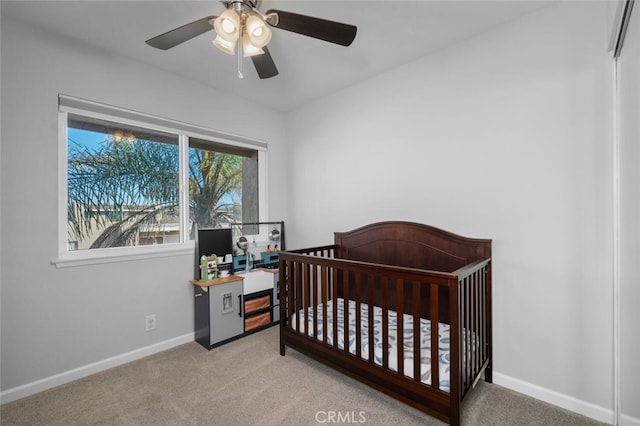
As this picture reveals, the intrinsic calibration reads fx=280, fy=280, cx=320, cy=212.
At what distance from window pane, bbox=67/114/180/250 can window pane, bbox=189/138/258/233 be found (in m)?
0.18

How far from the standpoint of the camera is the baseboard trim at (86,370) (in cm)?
181

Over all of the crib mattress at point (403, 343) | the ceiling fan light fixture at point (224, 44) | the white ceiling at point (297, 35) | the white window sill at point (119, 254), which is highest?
the white ceiling at point (297, 35)

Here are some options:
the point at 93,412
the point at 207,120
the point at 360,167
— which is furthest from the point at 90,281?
the point at 360,167

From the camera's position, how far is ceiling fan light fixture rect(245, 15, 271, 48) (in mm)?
1424

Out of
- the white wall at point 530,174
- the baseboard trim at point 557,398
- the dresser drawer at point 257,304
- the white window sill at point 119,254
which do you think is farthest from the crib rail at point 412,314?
the white window sill at point 119,254

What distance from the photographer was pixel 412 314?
1971mm

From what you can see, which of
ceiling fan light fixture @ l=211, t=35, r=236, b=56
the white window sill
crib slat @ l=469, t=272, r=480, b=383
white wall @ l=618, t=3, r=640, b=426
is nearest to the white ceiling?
ceiling fan light fixture @ l=211, t=35, r=236, b=56

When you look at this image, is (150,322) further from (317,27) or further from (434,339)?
(317,27)

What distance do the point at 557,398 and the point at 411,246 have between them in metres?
1.26

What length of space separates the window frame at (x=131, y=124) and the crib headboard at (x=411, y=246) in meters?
1.52

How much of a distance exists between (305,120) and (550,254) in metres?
2.65

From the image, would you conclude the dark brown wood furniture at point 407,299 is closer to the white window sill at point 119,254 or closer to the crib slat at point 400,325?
the crib slat at point 400,325

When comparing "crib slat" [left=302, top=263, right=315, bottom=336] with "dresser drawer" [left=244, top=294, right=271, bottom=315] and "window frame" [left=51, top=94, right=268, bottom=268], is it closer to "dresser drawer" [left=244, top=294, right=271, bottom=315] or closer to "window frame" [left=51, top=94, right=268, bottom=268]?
"dresser drawer" [left=244, top=294, right=271, bottom=315]

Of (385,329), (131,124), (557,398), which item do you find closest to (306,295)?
(385,329)
